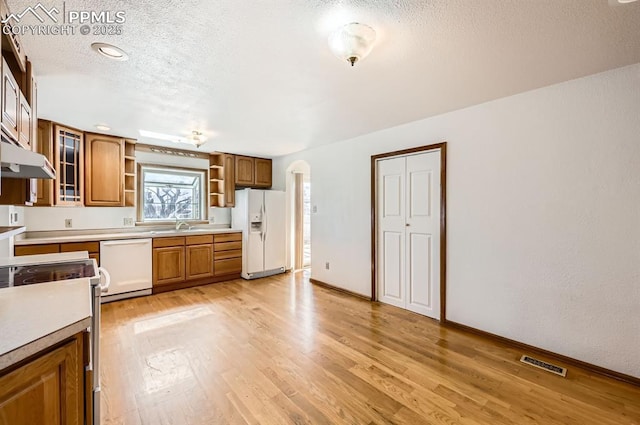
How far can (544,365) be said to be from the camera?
88.3 inches

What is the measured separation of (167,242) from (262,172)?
86.3 inches

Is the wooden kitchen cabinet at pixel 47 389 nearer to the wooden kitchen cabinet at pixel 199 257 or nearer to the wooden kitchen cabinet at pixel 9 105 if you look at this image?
the wooden kitchen cabinet at pixel 9 105

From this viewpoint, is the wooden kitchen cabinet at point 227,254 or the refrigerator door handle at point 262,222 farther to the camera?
the refrigerator door handle at point 262,222

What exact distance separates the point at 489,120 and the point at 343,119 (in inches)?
58.4

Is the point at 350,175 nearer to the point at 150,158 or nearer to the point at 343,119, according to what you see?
the point at 343,119

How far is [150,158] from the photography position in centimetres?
449

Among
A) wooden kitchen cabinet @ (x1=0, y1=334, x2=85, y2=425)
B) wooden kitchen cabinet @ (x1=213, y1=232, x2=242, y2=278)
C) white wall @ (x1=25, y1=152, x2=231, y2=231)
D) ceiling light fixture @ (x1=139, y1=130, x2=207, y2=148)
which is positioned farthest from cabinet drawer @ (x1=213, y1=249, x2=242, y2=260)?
wooden kitchen cabinet @ (x1=0, y1=334, x2=85, y2=425)

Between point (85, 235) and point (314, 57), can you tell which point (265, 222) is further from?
Result: point (314, 57)

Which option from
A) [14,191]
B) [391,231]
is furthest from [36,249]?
[391,231]

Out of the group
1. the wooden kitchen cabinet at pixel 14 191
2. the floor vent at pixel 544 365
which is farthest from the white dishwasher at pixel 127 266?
the floor vent at pixel 544 365

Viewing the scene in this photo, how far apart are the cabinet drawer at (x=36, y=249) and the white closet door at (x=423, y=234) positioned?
13.9 feet

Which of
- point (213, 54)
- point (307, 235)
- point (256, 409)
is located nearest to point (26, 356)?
point (256, 409)

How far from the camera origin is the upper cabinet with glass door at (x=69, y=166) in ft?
11.1

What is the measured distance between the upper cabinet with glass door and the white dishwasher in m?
0.71
